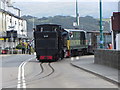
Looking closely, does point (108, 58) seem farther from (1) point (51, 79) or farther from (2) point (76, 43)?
(2) point (76, 43)

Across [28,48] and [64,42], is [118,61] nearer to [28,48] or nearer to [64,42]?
[64,42]

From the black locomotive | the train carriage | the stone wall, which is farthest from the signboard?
the train carriage

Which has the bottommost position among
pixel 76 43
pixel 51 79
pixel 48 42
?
pixel 51 79

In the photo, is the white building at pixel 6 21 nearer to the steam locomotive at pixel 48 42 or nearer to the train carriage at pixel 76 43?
the train carriage at pixel 76 43

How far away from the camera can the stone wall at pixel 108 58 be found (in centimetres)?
2077

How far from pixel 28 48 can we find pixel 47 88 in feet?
159

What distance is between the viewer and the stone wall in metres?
20.8

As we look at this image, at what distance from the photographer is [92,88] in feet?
43.5

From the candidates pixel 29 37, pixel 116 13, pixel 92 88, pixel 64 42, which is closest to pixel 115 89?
pixel 92 88

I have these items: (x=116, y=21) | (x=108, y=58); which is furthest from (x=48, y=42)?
(x=108, y=58)

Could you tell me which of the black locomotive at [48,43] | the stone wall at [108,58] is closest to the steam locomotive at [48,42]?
the black locomotive at [48,43]

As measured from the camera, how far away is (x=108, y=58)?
2319 cm

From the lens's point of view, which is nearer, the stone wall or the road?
the road

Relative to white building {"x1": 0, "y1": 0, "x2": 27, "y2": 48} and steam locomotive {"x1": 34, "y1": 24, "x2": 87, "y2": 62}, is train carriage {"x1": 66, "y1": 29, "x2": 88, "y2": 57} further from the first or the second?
white building {"x1": 0, "y1": 0, "x2": 27, "y2": 48}
